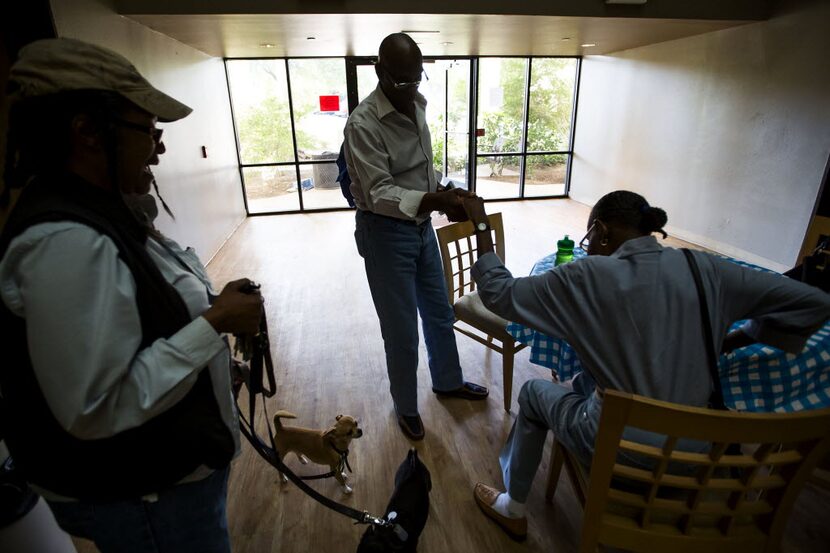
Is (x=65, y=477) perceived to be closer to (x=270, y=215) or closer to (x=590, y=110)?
(x=270, y=215)

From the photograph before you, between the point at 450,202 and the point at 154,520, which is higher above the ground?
the point at 450,202

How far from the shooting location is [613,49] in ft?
19.7

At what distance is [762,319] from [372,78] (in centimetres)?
599

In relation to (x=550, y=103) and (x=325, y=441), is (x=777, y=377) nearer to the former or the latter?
(x=325, y=441)

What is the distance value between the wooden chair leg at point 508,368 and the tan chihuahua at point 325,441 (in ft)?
2.57

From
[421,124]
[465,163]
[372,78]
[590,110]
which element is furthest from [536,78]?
[421,124]

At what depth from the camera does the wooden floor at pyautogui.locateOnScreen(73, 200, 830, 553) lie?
1.63 meters

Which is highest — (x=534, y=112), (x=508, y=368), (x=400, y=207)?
(x=534, y=112)

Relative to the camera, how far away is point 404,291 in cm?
191

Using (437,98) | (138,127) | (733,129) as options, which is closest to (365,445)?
(138,127)

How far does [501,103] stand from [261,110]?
3.51m

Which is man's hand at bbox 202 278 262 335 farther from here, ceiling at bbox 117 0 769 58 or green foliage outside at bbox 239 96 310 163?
green foliage outside at bbox 239 96 310 163

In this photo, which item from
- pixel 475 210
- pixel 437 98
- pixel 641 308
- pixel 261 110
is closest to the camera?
pixel 641 308

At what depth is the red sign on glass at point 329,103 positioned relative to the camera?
637 cm
